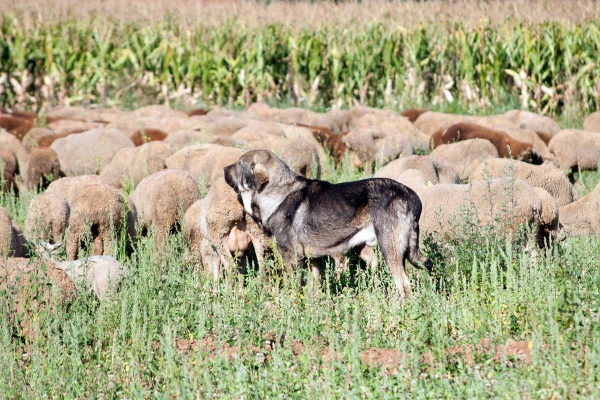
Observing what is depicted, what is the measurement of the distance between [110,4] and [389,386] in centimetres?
2827

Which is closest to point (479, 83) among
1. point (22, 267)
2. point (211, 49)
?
point (211, 49)

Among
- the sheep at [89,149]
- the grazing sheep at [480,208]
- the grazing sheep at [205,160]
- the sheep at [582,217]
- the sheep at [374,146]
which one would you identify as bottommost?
the sheep at [89,149]

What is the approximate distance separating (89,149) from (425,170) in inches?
223

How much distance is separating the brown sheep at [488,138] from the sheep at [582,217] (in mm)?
2659

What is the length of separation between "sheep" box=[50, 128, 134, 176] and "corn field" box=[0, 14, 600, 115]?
32.8ft

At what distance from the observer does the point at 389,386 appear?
4.89 m

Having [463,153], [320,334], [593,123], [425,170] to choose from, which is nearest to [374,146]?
[463,153]

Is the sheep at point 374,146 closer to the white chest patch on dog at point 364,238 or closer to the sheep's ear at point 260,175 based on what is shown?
the sheep's ear at point 260,175

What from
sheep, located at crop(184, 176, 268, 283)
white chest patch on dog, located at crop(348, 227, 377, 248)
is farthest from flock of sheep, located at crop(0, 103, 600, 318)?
white chest patch on dog, located at crop(348, 227, 377, 248)

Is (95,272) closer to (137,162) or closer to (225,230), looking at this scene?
(225,230)

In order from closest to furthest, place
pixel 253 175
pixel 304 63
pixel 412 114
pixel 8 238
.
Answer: pixel 253 175 → pixel 8 238 → pixel 412 114 → pixel 304 63

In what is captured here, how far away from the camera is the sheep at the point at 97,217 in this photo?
819cm

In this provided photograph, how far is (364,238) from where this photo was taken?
6.67 m

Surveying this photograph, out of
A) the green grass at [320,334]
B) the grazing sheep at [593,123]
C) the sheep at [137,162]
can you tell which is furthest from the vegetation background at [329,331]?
the grazing sheep at [593,123]
